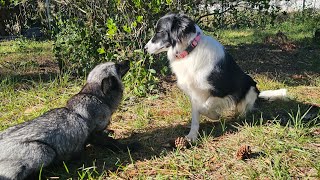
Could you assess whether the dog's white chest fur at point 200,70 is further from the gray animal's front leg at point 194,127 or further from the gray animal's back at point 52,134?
the gray animal's back at point 52,134

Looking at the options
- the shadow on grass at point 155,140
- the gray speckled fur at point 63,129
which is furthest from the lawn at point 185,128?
the gray speckled fur at point 63,129

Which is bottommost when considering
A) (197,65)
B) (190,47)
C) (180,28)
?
(197,65)

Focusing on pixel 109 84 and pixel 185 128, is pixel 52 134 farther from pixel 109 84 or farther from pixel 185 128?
pixel 185 128

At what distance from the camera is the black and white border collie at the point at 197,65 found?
3850mm

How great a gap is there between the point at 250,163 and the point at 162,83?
2.94 meters

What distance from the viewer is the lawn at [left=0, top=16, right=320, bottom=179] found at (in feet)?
10.0

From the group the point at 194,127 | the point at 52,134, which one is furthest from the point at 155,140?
the point at 52,134

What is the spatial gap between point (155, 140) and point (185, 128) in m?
0.47

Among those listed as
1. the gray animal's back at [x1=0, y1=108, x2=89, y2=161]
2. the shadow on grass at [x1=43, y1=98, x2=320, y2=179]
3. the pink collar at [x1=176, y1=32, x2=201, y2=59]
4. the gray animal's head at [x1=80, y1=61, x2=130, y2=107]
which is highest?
the pink collar at [x1=176, y1=32, x2=201, y2=59]

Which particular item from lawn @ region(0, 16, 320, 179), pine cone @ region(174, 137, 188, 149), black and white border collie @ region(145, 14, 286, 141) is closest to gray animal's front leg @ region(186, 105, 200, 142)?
black and white border collie @ region(145, 14, 286, 141)

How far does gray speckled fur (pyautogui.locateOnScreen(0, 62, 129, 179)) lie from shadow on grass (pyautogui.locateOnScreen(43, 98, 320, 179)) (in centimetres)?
14

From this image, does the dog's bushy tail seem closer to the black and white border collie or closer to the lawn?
the lawn

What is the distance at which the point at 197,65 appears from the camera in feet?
12.7

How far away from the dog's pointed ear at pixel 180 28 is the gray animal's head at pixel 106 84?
2.45 feet
